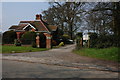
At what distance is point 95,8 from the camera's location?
657 inches

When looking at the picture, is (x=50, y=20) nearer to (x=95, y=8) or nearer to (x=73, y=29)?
(x=73, y=29)

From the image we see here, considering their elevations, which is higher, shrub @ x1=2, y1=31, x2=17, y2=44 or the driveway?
shrub @ x1=2, y1=31, x2=17, y2=44


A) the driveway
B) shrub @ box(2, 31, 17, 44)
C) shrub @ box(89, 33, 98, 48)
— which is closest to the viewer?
the driveway

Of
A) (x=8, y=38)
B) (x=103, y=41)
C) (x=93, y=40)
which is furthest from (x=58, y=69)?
(x=8, y=38)

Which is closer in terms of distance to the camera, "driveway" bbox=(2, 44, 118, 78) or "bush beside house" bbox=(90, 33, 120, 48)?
"driveway" bbox=(2, 44, 118, 78)

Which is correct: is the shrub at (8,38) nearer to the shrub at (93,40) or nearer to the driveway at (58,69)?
the shrub at (93,40)

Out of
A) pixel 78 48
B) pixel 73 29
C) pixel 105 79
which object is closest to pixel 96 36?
pixel 78 48

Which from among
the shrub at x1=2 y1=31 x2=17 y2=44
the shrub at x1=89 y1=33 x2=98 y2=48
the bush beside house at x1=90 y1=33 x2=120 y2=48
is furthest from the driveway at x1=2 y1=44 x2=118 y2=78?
the shrub at x1=2 y1=31 x2=17 y2=44

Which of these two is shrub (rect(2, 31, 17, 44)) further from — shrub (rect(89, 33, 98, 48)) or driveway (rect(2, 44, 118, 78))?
driveway (rect(2, 44, 118, 78))

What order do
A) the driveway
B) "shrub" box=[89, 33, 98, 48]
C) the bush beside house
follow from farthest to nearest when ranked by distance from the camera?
"shrub" box=[89, 33, 98, 48], the bush beside house, the driveway

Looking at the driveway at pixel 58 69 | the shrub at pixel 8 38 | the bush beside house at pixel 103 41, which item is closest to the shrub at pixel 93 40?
the bush beside house at pixel 103 41

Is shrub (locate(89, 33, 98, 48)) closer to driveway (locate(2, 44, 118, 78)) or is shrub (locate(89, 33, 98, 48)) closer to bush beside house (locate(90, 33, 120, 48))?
bush beside house (locate(90, 33, 120, 48))

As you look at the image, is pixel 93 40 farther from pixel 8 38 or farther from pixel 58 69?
pixel 8 38

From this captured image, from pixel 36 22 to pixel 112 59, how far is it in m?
28.4
